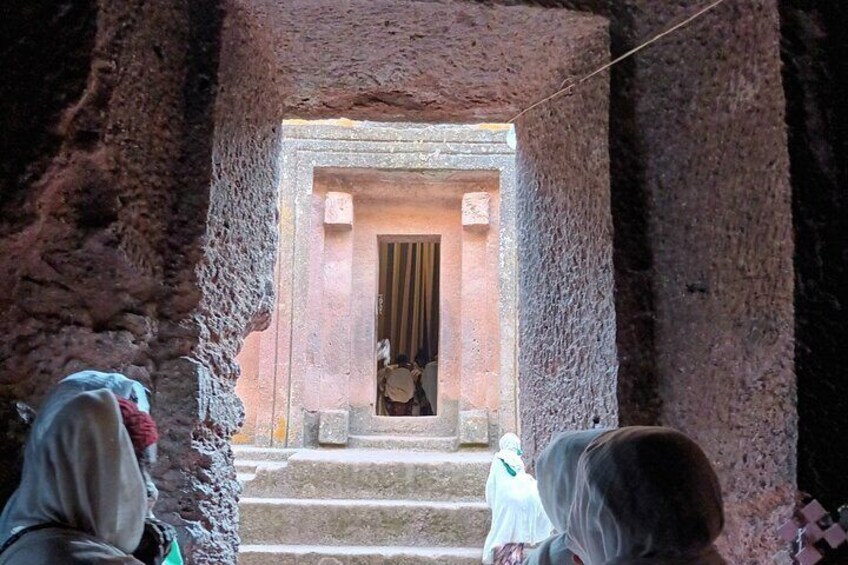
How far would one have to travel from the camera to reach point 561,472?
120cm

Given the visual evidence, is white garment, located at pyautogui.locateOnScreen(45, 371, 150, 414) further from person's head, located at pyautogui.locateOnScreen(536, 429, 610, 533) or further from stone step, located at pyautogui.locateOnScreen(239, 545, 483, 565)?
stone step, located at pyautogui.locateOnScreen(239, 545, 483, 565)

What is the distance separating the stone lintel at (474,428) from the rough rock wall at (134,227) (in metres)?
4.20

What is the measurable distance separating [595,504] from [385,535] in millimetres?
3772

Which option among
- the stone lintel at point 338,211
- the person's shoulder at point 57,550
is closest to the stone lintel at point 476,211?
the stone lintel at point 338,211

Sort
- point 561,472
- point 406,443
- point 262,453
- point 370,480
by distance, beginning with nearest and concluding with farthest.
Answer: point 561,472
point 370,480
point 262,453
point 406,443

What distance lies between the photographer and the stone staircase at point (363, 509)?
4324 mm

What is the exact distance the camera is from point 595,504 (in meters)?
1.04

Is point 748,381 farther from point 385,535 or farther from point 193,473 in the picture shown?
point 385,535

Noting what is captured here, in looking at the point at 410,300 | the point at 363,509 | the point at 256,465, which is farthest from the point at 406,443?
the point at 410,300

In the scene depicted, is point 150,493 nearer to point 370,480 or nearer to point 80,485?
point 80,485

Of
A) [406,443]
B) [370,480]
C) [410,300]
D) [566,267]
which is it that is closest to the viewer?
[566,267]

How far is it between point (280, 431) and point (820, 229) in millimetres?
4915

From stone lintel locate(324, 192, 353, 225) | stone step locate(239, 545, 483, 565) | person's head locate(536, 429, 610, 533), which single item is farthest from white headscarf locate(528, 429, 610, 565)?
stone lintel locate(324, 192, 353, 225)

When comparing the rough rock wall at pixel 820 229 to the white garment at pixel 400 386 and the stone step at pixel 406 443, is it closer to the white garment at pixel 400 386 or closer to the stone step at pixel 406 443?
the stone step at pixel 406 443
